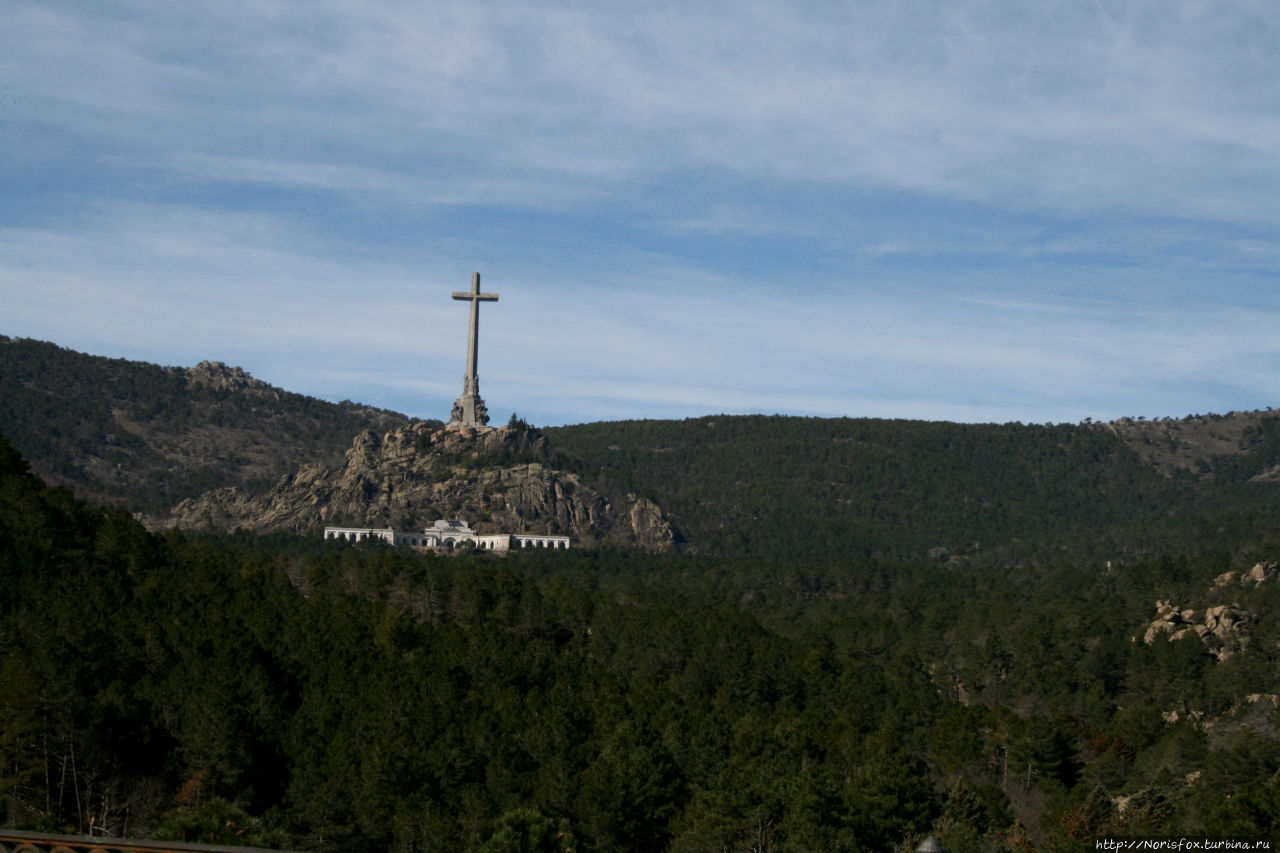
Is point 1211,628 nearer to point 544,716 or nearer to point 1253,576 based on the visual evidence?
point 1253,576

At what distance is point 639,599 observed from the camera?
143 metres

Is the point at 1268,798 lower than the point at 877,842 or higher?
higher

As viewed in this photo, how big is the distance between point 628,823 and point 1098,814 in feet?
71.1

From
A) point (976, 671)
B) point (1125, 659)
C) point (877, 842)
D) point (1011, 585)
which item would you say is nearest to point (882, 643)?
point (976, 671)

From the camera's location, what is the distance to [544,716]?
74625mm

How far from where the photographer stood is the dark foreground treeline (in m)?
61.4

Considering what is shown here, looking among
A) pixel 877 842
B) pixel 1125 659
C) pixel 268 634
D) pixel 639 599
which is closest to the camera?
pixel 877 842

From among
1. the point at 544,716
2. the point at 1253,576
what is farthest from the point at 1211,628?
the point at 544,716

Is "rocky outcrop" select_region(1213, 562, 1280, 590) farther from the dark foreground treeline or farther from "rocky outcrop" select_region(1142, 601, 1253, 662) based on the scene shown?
"rocky outcrop" select_region(1142, 601, 1253, 662)

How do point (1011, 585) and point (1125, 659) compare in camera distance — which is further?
point (1011, 585)

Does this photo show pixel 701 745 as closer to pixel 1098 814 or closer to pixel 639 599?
pixel 1098 814

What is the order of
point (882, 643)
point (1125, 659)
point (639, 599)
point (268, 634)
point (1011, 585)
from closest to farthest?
point (268, 634), point (1125, 659), point (882, 643), point (639, 599), point (1011, 585)

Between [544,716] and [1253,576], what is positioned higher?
[1253,576]

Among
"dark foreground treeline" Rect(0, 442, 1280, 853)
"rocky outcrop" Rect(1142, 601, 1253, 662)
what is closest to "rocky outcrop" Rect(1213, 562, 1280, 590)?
"dark foreground treeline" Rect(0, 442, 1280, 853)
